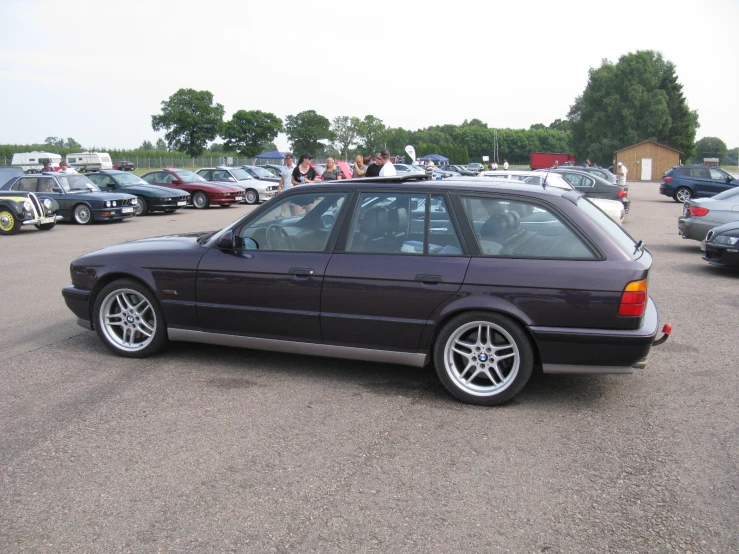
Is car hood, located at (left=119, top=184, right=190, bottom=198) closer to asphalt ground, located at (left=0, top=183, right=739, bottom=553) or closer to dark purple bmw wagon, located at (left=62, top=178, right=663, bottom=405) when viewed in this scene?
asphalt ground, located at (left=0, top=183, right=739, bottom=553)

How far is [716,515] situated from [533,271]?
1.86 meters

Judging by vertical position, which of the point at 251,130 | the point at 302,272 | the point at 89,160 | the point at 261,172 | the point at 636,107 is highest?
the point at 636,107

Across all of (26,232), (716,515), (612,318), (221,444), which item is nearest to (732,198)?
(612,318)

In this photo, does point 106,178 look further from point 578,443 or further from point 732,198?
point 578,443

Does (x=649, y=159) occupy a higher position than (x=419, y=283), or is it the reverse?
(x=649, y=159)

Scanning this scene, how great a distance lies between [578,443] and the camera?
159 inches

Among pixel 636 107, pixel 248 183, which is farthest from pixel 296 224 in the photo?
pixel 636 107

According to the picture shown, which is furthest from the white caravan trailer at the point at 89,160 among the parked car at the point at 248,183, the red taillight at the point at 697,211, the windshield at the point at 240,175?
the red taillight at the point at 697,211

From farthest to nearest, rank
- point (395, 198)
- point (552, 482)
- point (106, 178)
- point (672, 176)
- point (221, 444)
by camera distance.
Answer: point (672, 176), point (106, 178), point (395, 198), point (221, 444), point (552, 482)

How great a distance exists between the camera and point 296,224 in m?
5.30

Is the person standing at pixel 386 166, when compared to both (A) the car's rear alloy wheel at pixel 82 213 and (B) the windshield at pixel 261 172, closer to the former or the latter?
(A) the car's rear alloy wheel at pixel 82 213

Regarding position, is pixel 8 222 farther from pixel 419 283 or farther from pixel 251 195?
pixel 419 283

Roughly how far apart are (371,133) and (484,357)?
11561 centimetres

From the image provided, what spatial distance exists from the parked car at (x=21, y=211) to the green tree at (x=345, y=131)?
324ft
